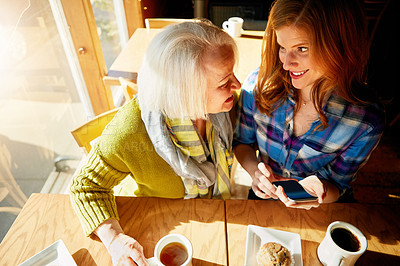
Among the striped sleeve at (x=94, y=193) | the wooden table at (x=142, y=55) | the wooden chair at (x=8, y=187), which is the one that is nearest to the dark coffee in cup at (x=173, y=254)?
the striped sleeve at (x=94, y=193)

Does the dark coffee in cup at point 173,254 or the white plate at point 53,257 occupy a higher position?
the dark coffee in cup at point 173,254

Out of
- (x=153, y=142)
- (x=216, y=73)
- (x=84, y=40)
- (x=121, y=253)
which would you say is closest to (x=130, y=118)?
(x=153, y=142)

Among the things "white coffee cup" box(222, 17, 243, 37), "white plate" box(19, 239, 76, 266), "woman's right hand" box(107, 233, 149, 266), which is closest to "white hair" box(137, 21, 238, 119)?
"woman's right hand" box(107, 233, 149, 266)

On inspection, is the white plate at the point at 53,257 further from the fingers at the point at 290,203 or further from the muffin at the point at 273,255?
the fingers at the point at 290,203

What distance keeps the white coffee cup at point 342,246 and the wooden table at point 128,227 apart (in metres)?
0.35

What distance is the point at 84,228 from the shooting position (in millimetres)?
1078

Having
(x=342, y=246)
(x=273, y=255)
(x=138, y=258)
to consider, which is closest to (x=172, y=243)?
(x=138, y=258)

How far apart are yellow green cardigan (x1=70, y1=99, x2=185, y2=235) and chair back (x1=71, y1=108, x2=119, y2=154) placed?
0.32 metres

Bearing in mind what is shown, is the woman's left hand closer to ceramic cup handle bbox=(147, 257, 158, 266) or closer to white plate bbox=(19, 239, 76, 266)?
ceramic cup handle bbox=(147, 257, 158, 266)

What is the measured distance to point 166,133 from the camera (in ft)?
3.84

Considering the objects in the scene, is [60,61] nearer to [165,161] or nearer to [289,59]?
[165,161]

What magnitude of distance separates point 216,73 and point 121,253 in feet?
2.48

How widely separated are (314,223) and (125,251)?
732 millimetres

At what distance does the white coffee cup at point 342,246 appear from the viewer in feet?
2.93
